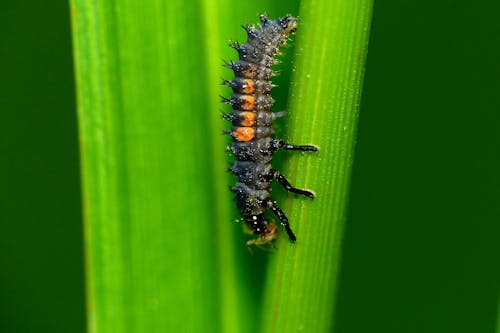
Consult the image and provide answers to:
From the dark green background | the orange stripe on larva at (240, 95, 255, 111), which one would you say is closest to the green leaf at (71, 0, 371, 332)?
the orange stripe on larva at (240, 95, 255, 111)

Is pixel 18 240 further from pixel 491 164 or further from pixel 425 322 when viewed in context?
pixel 491 164

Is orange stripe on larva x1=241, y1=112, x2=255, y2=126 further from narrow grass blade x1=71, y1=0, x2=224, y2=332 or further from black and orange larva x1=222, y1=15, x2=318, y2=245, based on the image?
narrow grass blade x1=71, y1=0, x2=224, y2=332

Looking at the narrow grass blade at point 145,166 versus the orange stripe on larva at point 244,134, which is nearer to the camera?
the narrow grass blade at point 145,166

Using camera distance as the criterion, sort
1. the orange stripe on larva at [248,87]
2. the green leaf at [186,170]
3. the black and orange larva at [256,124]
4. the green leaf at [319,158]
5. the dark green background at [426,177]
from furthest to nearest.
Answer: the orange stripe on larva at [248,87], the black and orange larva at [256,124], the dark green background at [426,177], the green leaf at [186,170], the green leaf at [319,158]

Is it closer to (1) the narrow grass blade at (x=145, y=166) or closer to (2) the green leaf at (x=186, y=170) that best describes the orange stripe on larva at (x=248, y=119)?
(2) the green leaf at (x=186, y=170)

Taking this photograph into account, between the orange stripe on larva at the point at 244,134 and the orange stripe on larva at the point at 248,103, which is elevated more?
the orange stripe on larva at the point at 248,103

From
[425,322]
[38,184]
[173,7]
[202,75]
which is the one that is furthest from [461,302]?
[38,184]

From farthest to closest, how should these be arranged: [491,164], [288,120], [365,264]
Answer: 1. [365,264]
2. [491,164]
3. [288,120]

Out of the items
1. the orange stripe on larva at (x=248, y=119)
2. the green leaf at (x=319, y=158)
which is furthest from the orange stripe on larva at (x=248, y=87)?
the green leaf at (x=319, y=158)
